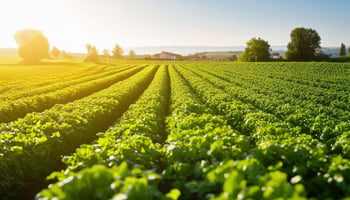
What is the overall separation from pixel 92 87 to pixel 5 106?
1261cm

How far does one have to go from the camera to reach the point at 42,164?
31.0 ft

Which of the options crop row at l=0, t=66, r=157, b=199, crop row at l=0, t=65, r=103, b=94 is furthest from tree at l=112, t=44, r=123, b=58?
crop row at l=0, t=66, r=157, b=199

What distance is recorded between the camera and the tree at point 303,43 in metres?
99.0

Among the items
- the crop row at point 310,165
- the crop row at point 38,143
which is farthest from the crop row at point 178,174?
the crop row at point 38,143

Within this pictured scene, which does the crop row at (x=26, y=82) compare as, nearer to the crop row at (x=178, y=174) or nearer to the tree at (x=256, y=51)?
the crop row at (x=178, y=174)

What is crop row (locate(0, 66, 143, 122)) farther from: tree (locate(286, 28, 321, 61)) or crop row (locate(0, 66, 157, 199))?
tree (locate(286, 28, 321, 61))

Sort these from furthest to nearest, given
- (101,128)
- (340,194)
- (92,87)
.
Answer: (92,87) < (101,128) < (340,194)

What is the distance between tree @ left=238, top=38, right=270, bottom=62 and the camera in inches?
4006

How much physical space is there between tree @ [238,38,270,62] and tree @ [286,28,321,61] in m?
6.82

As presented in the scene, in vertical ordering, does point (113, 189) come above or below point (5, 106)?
above

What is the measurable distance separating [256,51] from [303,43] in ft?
49.6

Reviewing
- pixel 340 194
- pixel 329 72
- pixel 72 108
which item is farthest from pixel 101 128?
pixel 329 72

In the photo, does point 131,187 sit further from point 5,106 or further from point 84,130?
point 5,106

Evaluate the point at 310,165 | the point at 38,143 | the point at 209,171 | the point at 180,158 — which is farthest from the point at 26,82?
the point at 310,165
